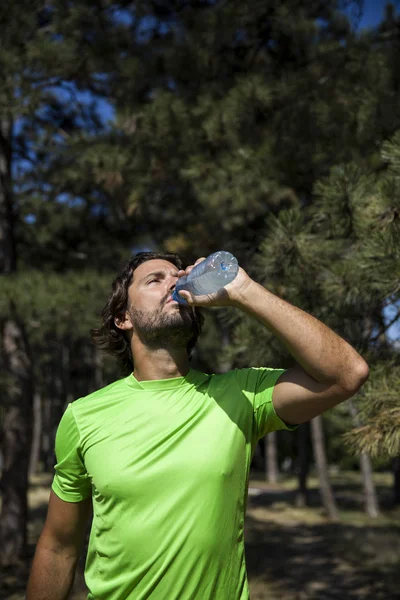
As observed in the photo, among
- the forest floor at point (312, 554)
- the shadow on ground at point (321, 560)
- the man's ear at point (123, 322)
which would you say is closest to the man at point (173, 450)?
the man's ear at point (123, 322)

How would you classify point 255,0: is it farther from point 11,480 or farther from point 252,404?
point 11,480

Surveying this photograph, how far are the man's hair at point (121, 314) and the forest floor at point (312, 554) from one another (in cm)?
545

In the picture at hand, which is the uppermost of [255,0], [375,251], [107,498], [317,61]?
[255,0]

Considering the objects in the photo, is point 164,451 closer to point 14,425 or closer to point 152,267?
point 152,267

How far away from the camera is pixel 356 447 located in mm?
2891

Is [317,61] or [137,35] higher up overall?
[137,35]

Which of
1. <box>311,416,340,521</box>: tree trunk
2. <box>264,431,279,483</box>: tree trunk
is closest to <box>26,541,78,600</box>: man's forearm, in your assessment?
<box>311,416,340,521</box>: tree trunk

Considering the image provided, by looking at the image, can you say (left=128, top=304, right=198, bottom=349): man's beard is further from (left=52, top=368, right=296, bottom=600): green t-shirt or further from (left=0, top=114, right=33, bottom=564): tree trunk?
(left=0, top=114, right=33, bottom=564): tree trunk

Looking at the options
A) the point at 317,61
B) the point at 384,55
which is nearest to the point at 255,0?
the point at 317,61

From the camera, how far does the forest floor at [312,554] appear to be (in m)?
7.83

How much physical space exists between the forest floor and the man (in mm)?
5682

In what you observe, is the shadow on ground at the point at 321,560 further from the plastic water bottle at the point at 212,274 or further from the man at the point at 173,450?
the plastic water bottle at the point at 212,274

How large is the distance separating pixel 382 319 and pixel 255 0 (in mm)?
3465

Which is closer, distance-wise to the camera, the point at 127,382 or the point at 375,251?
the point at 127,382
